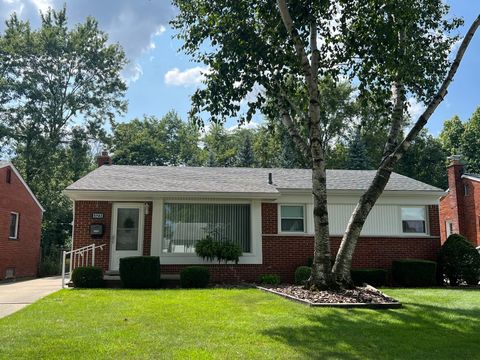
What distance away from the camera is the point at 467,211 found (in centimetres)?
2508

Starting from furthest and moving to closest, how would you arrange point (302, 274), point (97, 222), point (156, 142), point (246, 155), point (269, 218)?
point (156, 142) < point (246, 155) < point (269, 218) < point (97, 222) < point (302, 274)

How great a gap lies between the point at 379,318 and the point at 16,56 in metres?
35.2

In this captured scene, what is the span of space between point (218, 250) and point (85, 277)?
379 cm

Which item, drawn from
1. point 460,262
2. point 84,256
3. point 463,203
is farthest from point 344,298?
point 463,203

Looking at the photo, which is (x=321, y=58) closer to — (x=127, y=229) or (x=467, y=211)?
(x=127, y=229)

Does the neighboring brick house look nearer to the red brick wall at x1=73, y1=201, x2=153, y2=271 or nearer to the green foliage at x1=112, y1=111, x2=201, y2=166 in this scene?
the red brick wall at x1=73, y1=201, x2=153, y2=271

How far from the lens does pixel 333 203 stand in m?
15.6

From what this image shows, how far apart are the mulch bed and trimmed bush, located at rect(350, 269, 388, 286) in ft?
11.4

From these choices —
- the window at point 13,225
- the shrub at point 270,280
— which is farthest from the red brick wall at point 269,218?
the window at point 13,225

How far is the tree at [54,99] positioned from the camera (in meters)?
33.4

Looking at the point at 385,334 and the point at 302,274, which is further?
the point at 302,274

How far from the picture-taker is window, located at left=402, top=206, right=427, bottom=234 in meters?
15.9

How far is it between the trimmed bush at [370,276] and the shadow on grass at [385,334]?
533 cm

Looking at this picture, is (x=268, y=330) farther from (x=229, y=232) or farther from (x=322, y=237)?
(x=229, y=232)
